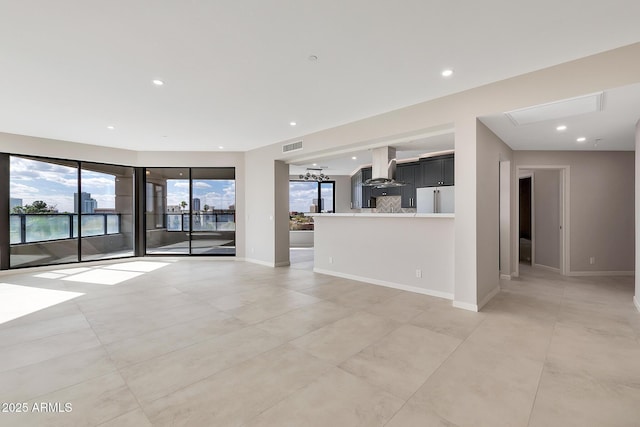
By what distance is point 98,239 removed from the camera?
7.67m

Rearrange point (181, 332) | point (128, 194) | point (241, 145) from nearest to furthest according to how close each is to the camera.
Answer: point (181, 332) → point (241, 145) → point (128, 194)

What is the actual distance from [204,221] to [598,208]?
29.5ft

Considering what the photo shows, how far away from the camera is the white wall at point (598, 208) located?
5621 millimetres

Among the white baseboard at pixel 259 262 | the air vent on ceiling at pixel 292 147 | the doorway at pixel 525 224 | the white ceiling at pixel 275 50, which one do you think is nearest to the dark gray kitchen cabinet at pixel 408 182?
the doorway at pixel 525 224

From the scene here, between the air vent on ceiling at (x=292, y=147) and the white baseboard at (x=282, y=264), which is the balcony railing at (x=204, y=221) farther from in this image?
the air vent on ceiling at (x=292, y=147)

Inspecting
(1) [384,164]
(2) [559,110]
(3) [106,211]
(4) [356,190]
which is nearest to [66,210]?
(3) [106,211]

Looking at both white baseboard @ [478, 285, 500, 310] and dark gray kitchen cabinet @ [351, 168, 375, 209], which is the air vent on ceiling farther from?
white baseboard @ [478, 285, 500, 310]

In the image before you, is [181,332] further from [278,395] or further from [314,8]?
[314,8]

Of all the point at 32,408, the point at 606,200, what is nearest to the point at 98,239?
the point at 32,408

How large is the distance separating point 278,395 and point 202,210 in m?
6.74

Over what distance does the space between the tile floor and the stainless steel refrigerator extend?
2784 mm

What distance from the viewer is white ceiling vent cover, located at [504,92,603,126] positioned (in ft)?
9.73

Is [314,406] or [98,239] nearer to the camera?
[314,406]

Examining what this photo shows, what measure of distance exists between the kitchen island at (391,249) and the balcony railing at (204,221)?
3.27 m
